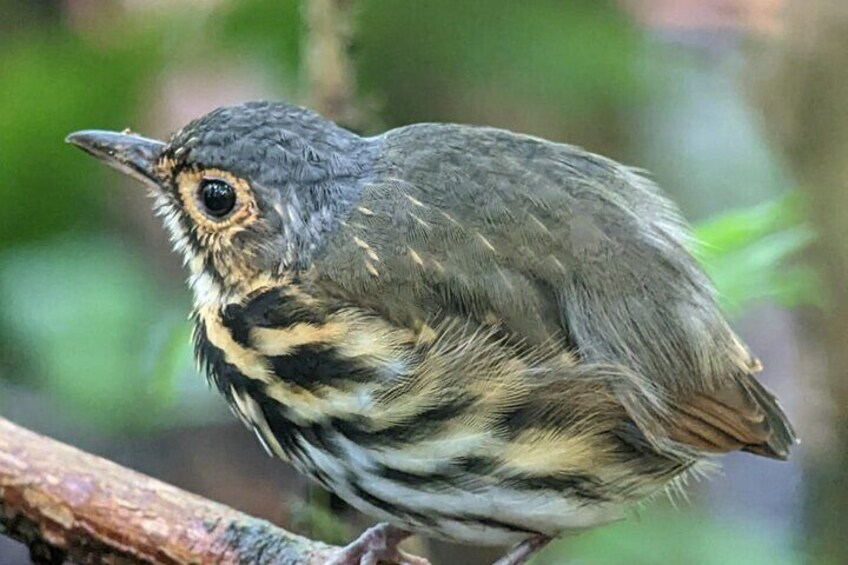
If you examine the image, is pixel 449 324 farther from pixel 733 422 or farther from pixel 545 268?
pixel 733 422

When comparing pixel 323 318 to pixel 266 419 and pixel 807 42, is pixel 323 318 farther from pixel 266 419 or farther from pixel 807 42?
pixel 807 42

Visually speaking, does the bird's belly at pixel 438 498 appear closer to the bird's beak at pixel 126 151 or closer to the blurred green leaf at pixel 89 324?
the bird's beak at pixel 126 151

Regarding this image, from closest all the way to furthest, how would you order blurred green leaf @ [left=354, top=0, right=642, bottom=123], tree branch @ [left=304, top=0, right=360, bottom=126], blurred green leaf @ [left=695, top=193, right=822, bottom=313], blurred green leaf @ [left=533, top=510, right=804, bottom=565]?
blurred green leaf @ [left=695, top=193, right=822, bottom=313], tree branch @ [left=304, top=0, right=360, bottom=126], blurred green leaf @ [left=533, top=510, right=804, bottom=565], blurred green leaf @ [left=354, top=0, right=642, bottom=123]

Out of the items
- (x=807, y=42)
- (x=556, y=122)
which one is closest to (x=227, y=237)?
(x=807, y=42)

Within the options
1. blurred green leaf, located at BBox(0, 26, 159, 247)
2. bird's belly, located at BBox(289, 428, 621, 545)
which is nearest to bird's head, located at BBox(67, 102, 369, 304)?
bird's belly, located at BBox(289, 428, 621, 545)

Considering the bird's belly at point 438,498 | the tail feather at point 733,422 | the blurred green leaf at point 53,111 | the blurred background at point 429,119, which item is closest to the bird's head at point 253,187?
the bird's belly at point 438,498

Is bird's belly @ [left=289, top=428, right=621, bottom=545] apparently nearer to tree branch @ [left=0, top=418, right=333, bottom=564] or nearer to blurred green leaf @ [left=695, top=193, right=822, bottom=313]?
tree branch @ [left=0, top=418, right=333, bottom=564]
